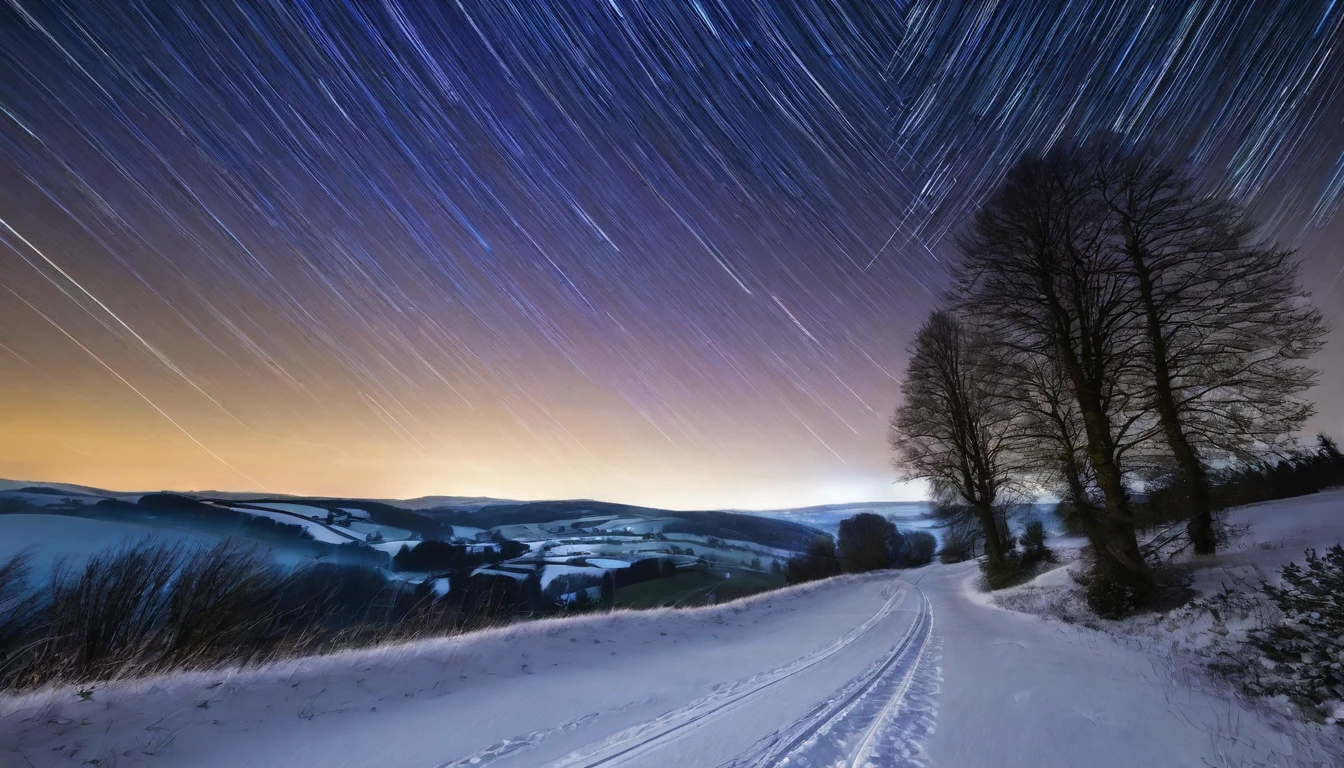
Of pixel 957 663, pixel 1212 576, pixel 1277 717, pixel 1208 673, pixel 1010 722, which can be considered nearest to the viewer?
pixel 1277 717

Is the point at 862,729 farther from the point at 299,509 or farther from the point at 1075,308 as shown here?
the point at 299,509

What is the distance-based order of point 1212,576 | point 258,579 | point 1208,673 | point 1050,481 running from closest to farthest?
point 1208,673 < point 1212,576 < point 258,579 < point 1050,481

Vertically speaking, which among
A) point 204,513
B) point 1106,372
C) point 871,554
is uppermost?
point 1106,372

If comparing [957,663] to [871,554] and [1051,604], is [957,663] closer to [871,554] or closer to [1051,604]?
[1051,604]

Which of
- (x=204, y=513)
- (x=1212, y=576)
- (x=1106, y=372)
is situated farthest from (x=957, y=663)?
(x=204, y=513)

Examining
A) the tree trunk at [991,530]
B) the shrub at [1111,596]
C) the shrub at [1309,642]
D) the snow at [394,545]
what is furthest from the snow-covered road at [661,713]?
the snow at [394,545]

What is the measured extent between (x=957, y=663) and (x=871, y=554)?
213ft

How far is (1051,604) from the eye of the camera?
10953 mm

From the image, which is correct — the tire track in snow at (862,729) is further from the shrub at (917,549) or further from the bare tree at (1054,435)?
the shrub at (917,549)

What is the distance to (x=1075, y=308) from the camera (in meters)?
9.53

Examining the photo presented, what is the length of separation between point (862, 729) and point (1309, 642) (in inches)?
193

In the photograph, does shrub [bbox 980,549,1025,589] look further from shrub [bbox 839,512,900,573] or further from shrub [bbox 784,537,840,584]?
shrub [bbox 839,512,900,573]

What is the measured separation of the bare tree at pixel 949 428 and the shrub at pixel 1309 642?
35.3 feet

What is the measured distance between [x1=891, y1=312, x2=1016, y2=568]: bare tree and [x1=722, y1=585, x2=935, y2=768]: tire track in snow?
477 inches
